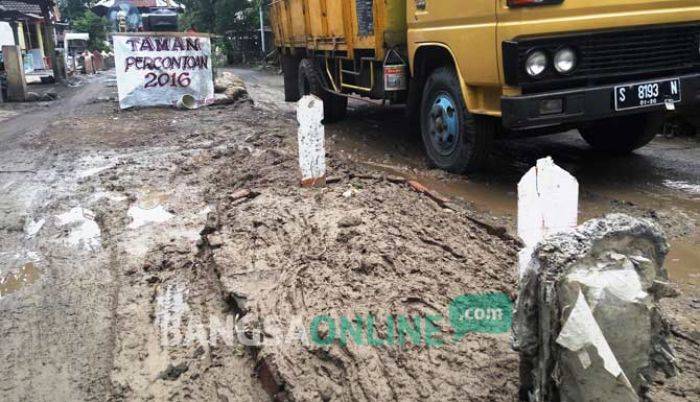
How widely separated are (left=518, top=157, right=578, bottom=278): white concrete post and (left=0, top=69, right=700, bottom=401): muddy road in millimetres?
565

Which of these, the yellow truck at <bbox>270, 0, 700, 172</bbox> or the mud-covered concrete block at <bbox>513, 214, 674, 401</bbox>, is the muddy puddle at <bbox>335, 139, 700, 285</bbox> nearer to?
the yellow truck at <bbox>270, 0, 700, 172</bbox>

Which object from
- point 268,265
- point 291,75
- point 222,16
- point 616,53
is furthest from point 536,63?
point 222,16

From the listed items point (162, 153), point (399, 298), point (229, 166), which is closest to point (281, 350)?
point (399, 298)

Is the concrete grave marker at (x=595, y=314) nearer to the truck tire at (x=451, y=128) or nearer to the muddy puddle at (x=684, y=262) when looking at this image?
the muddy puddle at (x=684, y=262)

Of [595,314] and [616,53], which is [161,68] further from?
[595,314]

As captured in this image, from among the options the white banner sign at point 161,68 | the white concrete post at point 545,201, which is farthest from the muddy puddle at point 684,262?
the white banner sign at point 161,68

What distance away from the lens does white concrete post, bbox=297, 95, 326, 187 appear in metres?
5.30

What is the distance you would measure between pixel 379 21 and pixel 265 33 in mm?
30519

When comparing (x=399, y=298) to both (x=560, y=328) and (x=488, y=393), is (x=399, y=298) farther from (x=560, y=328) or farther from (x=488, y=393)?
(x=560, y=328)

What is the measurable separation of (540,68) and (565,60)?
8.8 inches

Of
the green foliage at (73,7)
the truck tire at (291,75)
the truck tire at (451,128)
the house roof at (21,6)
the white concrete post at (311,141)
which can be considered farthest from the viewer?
the green foliage at (73,7)

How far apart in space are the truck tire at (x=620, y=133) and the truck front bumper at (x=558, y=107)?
53.9 inches

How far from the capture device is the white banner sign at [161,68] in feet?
41.6

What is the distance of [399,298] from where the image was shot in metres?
3.21
